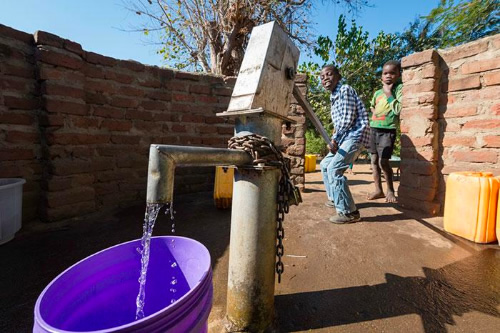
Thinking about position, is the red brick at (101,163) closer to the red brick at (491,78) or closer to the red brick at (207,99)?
the red brick at (207,99)

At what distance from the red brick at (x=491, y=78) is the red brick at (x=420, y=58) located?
1.81ft

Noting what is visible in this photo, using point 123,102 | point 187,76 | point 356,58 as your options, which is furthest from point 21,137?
point 356,58

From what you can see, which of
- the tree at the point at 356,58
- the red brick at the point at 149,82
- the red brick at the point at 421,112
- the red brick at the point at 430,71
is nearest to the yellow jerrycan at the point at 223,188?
the red brick at the point at 149,82

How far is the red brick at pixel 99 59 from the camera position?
3.01m

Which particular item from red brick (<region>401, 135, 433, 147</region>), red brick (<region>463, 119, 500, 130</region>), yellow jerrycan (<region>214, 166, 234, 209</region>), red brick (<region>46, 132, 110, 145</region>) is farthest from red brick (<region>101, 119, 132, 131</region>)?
red brick (<region>463, 119, 500, 130</region>)

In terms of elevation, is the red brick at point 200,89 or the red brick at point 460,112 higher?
the red brick at point 200,89

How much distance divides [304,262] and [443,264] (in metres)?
1.05

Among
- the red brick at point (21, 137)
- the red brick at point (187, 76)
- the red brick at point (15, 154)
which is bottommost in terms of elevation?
the red brick at point (15, 154)

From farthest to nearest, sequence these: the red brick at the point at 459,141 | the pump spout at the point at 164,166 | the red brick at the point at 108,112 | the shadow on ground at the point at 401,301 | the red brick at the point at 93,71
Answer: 1. the red brick at the point at 108,112
2. the red brick at the point at 93,71
3. the red brick at the point at 459,141
4. the shadow on ground at the point at 401,301
5. the pump spout at the point at 164,166

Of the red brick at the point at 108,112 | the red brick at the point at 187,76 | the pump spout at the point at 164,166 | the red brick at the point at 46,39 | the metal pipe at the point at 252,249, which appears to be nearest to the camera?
the pump spout at the point at 164,166

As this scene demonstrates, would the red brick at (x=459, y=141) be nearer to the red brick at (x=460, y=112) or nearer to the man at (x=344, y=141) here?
the red brick at (x=460, y=112)

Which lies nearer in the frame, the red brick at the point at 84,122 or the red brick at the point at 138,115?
the red brick at the point at 84,122

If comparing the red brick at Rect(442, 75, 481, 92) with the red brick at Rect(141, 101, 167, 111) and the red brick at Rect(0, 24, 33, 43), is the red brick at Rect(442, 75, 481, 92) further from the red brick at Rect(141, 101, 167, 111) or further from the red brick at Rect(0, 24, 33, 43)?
the red brick at Rect(0, 24, 33, 43)

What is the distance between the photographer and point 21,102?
259 cm
